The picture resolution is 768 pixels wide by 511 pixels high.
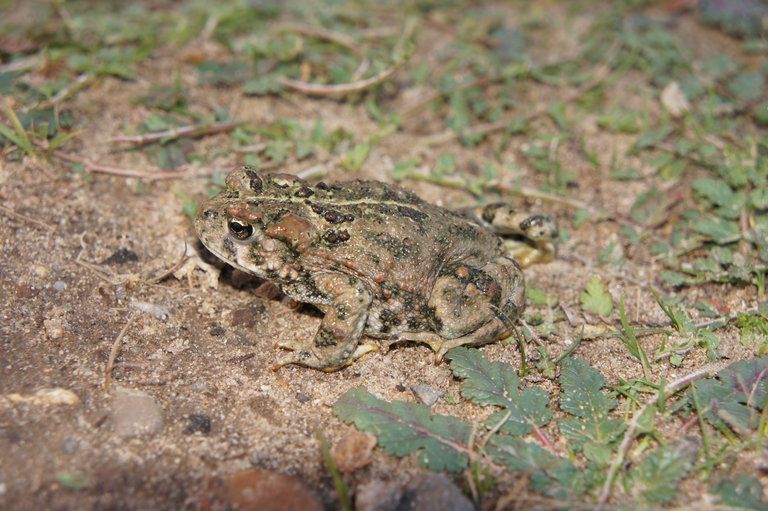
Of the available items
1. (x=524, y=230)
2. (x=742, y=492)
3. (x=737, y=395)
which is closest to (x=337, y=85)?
(x=524, y=230)

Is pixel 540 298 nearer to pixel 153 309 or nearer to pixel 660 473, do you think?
pixel 660 473

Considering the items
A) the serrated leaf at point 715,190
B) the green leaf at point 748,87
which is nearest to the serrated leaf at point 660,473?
the serrated leaf at point 715,190

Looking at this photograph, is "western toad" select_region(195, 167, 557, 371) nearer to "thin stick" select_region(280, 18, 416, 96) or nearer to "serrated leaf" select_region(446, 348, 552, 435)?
"serrated leaf" select_region(446, 348, 552, 435)

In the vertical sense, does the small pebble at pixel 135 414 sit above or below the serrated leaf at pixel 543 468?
below

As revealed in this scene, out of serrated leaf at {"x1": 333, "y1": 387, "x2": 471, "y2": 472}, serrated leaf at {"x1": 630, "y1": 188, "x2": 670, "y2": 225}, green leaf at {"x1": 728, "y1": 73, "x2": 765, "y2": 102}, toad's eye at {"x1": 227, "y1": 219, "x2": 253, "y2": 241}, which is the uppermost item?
green leaf at {"x1": 728, "y1": 73, "x2": 765, "y2": 102}

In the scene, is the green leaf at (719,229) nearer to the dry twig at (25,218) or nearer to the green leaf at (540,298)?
the green leaf at (540,298)

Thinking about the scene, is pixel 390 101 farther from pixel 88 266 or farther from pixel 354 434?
pixel 354 434

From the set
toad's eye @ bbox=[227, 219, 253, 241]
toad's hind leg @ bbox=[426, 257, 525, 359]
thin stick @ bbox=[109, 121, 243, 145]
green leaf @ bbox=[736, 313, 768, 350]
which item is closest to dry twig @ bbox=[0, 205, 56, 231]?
thin stick @ bbox=[109, 121, 243, 145]
